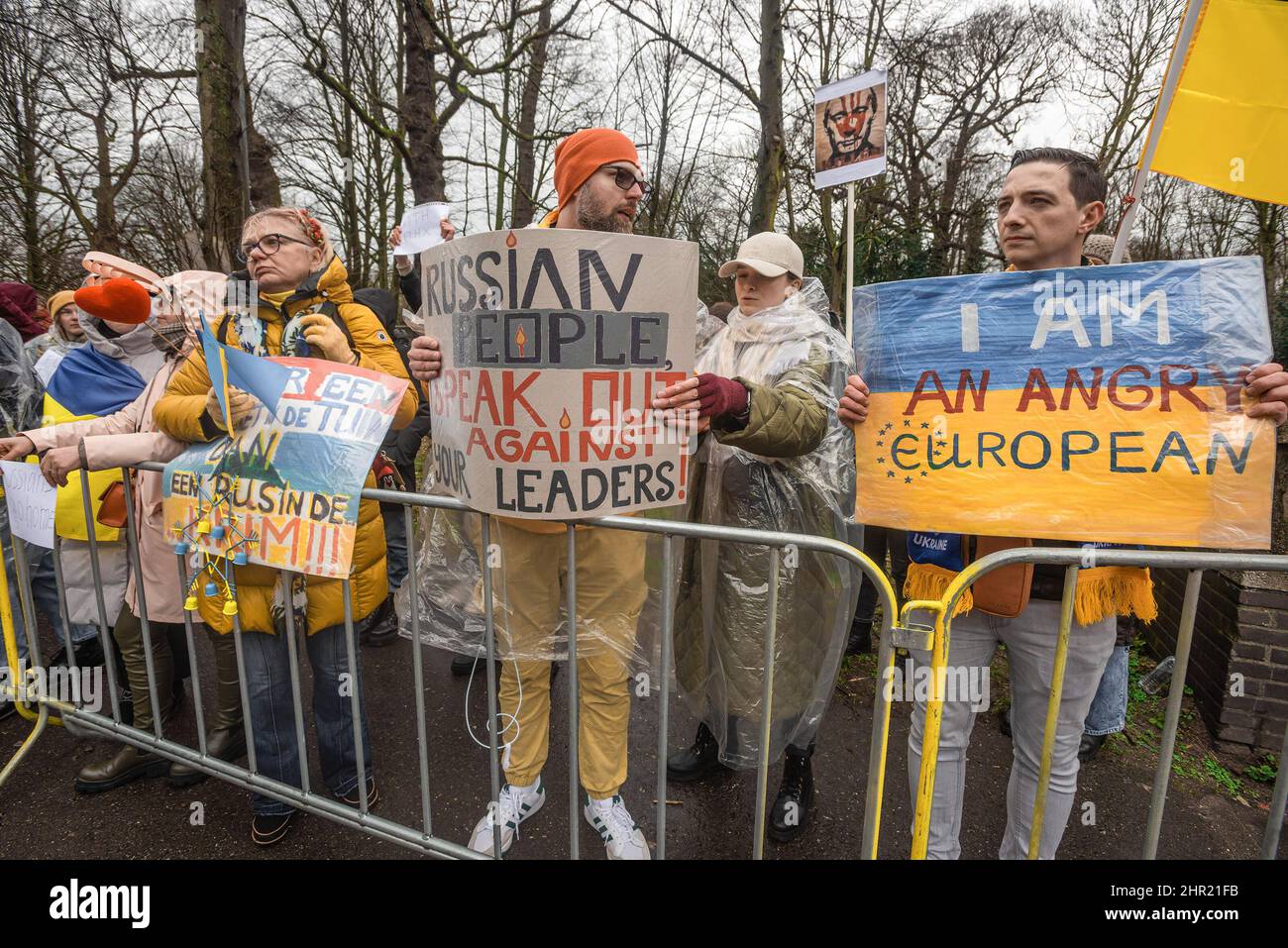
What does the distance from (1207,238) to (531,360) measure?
1814 centimetres

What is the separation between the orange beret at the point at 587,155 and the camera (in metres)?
2.08

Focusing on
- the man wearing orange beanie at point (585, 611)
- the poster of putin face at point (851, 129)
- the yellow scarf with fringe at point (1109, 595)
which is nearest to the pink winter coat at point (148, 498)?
the man wearing orange beanie at point (585, 611)

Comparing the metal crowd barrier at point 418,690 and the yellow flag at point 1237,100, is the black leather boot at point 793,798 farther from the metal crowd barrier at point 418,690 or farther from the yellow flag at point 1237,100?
the yellow flag at point 1237,100

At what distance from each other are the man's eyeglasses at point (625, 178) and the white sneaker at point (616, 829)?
2.00 m

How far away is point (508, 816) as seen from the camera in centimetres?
229

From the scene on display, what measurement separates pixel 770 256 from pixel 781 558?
1.08 m

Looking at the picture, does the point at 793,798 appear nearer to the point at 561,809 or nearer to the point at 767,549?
the point at 561,809

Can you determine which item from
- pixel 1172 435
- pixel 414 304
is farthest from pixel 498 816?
pixel 414 304

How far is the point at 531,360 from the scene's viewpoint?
5.64ft

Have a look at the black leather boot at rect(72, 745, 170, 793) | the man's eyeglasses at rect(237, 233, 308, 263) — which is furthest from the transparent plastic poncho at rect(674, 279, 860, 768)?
the black leather boot at rect(72, 745, 170, 793)

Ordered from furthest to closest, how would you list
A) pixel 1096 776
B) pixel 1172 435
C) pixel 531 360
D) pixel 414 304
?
pixel 414 304 → pixel 1096 776 → pixel 531 360 → pixel 1172 435

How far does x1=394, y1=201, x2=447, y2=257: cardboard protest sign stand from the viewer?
2.66 meters

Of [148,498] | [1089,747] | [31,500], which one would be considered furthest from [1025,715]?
[31,500]
